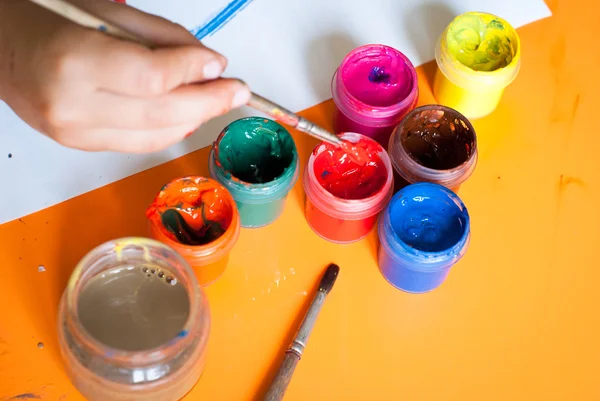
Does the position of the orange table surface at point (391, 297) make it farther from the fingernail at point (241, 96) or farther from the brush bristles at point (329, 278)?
the fingernail at point (241, 96)

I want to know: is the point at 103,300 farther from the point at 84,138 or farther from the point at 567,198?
the point at 567,198

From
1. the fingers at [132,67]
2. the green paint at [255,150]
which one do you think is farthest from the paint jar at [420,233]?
the fingers at [132,67]

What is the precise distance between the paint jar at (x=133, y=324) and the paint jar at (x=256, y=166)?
0.66 ft

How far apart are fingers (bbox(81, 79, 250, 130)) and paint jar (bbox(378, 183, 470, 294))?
373 millimetres

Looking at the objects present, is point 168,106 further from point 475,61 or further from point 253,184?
point 475,61

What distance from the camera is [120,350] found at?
35.1 inches

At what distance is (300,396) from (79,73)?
0.60 meters

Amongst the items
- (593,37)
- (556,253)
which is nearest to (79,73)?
(556,253)

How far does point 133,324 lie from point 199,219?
0.76 ft

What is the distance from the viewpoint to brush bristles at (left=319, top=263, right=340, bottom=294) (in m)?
1.13

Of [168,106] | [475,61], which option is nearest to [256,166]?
[168,106]

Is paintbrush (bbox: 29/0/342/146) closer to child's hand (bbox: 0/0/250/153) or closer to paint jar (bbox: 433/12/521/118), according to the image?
child's hand (bbox: 0/0/250/153)

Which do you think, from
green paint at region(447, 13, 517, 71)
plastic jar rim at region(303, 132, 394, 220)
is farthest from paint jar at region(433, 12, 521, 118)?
plastic jar rim at region(303, 132, 394, 220)

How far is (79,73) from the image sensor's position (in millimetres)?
813
